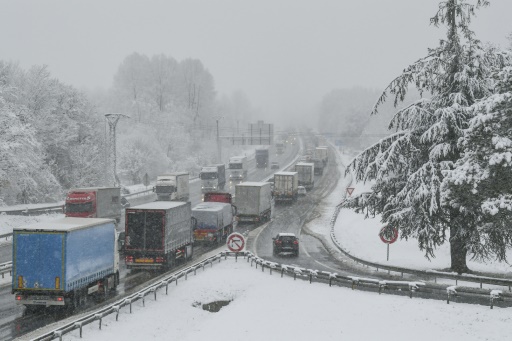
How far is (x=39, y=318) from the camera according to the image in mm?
20281

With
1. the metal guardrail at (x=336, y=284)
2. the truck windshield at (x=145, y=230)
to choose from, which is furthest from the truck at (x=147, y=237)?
the metal guardrail at (x=336, y=284)

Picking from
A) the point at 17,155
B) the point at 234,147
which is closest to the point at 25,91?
the point at 17,155

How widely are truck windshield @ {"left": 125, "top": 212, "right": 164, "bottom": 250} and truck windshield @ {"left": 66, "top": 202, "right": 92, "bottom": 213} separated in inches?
662

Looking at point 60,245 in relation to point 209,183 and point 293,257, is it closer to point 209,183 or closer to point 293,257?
point 293,257

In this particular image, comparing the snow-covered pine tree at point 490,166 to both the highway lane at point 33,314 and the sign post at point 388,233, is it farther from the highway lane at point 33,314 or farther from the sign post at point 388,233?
the highway lane at point 33,314

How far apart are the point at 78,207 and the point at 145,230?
56.7 ft

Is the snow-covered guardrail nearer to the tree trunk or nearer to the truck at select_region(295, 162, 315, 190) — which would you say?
the tree trunk

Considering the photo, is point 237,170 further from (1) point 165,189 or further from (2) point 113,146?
(2) point 113,146

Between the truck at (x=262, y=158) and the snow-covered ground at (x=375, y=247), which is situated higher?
the truck at (x=262, y=158)

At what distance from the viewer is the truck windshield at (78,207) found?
1735 inches

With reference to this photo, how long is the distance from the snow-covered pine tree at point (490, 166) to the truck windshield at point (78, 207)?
94.9 feet

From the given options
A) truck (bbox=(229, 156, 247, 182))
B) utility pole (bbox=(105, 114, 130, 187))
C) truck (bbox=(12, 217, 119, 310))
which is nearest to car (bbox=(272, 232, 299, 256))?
truck (bbox=(12, 217, 119, 310))

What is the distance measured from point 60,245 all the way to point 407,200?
15.7m

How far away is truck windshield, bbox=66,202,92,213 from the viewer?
1735 inches
